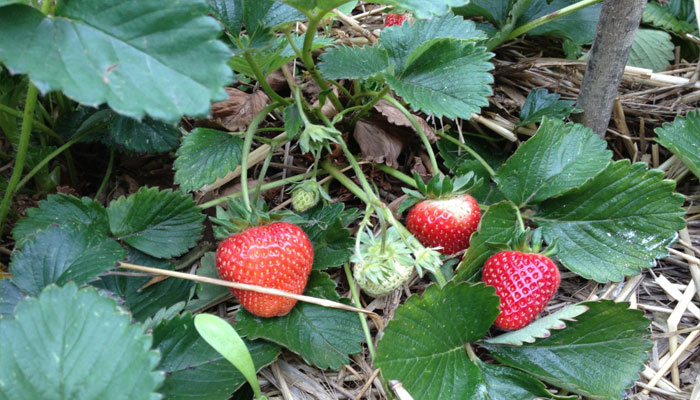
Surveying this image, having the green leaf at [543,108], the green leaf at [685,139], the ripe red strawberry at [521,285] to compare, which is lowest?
the ripe red strawberry at [521,285]

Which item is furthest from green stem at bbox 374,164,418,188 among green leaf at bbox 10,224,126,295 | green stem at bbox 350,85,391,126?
green leaf at bbox 10,224,126,295

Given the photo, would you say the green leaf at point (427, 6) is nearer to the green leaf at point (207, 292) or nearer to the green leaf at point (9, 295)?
the green leaf at point (207, 292)

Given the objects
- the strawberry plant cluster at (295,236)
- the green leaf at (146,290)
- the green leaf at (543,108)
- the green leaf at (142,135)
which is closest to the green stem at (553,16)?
the strawberry plant cluster at (295,236)

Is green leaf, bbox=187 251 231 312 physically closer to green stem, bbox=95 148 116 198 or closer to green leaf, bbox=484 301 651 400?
green stem, bbox=95 148 116 198

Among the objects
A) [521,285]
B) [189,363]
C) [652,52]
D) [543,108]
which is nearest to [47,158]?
[189,363]

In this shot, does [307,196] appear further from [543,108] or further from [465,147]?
[543,108]

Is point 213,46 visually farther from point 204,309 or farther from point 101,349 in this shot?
point 204,309

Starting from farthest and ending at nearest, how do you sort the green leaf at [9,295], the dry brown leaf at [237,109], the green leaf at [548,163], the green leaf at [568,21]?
1. the green leaf at [568,21]
2. the dry brown leaf at [237,109]
3. the green leaf at [548,163]
4. the green leaf at [9,295]
